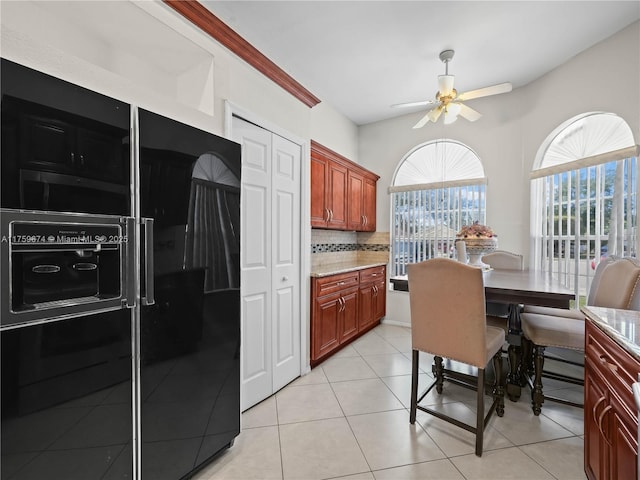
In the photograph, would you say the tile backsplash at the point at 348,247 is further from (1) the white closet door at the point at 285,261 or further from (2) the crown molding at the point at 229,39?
(2) the crown molding at the point at 229,39

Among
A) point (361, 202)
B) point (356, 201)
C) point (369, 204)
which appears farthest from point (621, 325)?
point (369, 204)

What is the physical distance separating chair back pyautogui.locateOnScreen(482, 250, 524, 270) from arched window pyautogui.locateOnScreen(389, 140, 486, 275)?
2.48 feet

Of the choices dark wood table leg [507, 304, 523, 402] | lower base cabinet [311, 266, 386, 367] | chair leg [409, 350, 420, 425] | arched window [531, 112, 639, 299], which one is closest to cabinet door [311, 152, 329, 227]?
lower base cabinet [311, 266, 386, 367]

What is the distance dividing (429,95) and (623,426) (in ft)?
12.3

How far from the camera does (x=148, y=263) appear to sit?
1.38m

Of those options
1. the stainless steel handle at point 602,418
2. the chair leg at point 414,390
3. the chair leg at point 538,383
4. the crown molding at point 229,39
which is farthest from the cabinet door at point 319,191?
the stainless steel handle at point 602,418

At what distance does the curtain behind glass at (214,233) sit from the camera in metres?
1.58

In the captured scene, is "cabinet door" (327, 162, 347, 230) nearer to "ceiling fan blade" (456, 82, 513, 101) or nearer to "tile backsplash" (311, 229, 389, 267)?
"tile backsplash" (311, 229, 389, 267)

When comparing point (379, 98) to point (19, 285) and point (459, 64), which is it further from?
point (19, 285)

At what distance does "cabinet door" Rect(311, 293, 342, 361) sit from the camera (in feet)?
9.87

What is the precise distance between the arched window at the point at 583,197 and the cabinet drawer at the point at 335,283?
2151 millimetres

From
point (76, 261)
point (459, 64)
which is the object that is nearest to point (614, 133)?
point (459, 64)

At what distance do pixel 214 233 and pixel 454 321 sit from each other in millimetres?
1577

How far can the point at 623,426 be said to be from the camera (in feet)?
3.48
